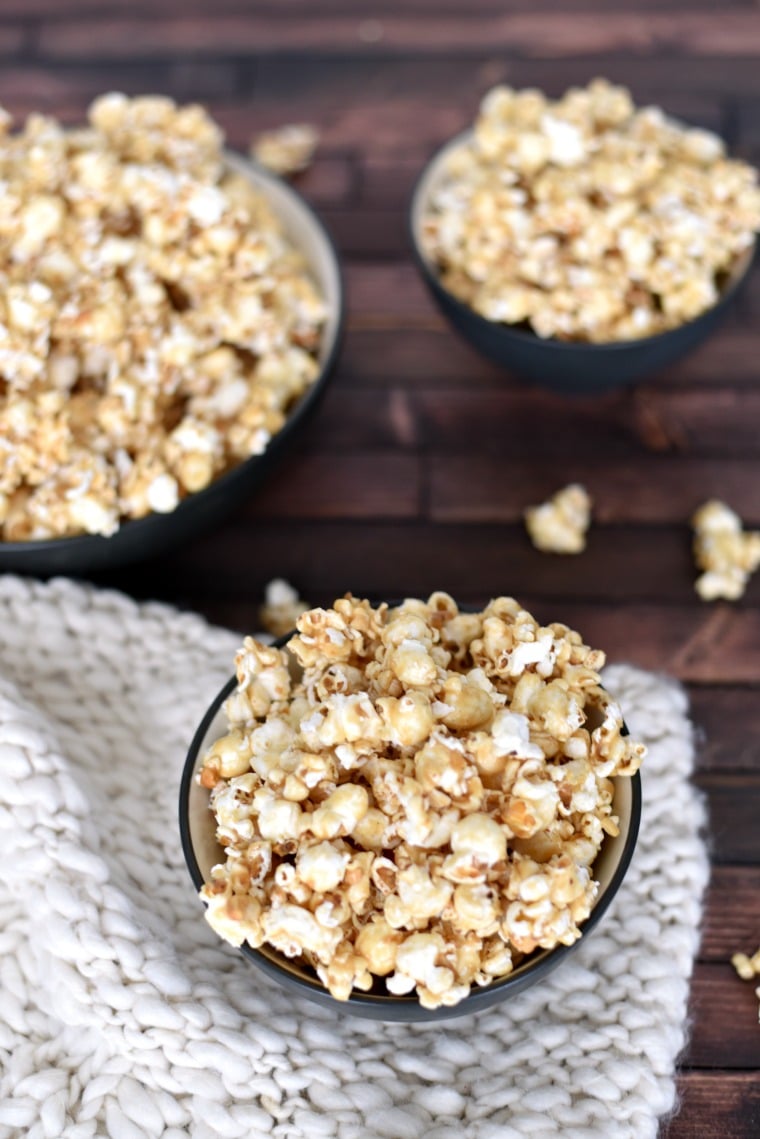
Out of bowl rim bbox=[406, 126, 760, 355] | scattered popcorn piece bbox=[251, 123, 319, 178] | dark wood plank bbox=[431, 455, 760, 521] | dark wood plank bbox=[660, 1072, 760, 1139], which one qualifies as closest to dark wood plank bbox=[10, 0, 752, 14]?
scattered popcorn piece bbox=[251, 123, 319, 178]

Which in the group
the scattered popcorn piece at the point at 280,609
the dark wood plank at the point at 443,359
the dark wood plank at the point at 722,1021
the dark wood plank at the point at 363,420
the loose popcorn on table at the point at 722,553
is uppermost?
the dark wood plank at the point at 443,359

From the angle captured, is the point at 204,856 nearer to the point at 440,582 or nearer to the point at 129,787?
the point at 129,787

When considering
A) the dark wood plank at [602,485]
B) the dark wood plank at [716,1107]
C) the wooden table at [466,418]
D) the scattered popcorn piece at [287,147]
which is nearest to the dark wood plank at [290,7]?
the wooden table at [466,418]

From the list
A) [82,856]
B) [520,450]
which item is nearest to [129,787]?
[82,856]

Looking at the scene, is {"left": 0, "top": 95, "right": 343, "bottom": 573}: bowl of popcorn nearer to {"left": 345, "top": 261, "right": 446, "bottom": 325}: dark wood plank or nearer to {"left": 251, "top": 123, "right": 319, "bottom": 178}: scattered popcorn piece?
{"left": 345, "top": 261, "right": 446, "bottom": 325}: dark wood plank

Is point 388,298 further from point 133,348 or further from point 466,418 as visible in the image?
point 133,348

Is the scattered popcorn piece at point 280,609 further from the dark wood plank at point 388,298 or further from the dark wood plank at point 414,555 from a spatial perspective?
the dark wood plank at point 388,298

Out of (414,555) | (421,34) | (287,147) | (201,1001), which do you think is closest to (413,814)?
(201,1001)

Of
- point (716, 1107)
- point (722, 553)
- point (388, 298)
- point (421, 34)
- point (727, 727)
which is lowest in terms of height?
point (716, 1107)
